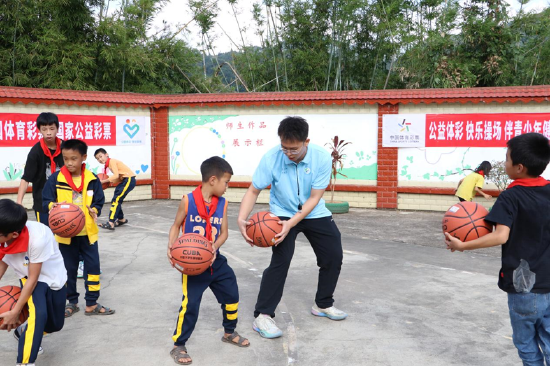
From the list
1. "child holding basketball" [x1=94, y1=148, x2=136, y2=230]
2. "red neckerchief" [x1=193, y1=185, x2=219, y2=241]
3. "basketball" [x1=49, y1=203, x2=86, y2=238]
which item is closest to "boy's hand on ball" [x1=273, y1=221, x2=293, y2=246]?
"red neckerchief" [x1=193, y1=185, x2=219, y2=241]

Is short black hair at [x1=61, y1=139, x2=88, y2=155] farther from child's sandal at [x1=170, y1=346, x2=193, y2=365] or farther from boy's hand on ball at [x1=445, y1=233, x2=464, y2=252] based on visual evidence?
boy's hand on ball at [x1=445, y1=233, x2=464, y2=252]

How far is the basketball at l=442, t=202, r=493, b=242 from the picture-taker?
336 cm

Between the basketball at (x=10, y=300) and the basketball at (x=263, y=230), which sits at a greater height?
the basketball at (x=263, y=230)

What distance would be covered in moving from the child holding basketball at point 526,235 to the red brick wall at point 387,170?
9.72 metres

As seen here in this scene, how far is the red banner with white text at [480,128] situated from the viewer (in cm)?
1197

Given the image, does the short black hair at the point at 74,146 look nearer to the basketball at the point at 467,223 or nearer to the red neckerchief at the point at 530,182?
the basketball at the point at 467,223

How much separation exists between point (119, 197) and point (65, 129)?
13.8 ft

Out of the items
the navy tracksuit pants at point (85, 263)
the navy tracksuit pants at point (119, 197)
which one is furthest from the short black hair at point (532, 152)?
the navy tracksuit pants at point (119, 197)

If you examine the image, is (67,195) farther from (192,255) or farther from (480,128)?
(480,128)

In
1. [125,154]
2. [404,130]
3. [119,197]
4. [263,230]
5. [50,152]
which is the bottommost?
[119,197]

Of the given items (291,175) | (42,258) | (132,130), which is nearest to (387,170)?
(132,130)

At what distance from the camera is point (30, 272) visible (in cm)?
351

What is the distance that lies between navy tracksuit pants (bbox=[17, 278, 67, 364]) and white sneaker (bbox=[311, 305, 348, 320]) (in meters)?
2.32

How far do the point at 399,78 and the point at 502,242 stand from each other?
54.4ft
